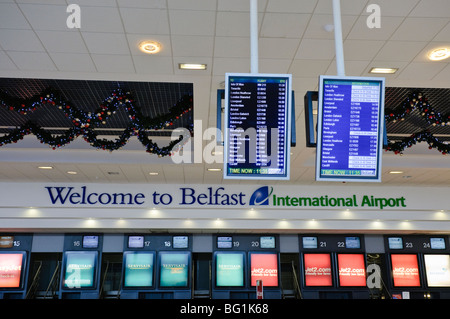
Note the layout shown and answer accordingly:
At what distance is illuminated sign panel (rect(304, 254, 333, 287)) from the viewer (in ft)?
33.4

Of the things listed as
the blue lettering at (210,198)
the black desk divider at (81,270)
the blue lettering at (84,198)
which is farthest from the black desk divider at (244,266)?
the black desk divider at (81,270)

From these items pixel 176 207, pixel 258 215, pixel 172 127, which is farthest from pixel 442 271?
pixel 172 127

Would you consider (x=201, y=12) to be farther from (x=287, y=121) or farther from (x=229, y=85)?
(x=287, y=121)

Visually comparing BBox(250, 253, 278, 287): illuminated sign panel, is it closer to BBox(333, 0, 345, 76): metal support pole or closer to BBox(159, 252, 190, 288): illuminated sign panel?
BBox(159, 252, 190, 288): illuminated sign panel

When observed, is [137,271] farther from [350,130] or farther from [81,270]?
[350,130]

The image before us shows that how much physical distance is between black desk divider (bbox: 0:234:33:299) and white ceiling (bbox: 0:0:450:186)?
6653mm

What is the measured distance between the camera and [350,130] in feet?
9.97

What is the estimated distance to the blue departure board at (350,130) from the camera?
9.70 ft

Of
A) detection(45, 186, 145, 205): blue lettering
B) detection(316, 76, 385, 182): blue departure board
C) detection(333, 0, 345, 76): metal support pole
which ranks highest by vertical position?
detection(333, 0, 345, 76): metal support pole

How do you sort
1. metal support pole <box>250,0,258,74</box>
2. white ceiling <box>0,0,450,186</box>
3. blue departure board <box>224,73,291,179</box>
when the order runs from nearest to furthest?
1. metal support pole <box>250,0,258,74</box>
2. blue departure board <box>224,73,291,179</box>
3. white ceiling <box>0,0,450,186</box>

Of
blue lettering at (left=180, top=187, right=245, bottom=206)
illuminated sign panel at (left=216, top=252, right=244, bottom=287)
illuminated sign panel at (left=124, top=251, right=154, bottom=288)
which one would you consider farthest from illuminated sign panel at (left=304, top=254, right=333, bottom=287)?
illuminated sign panel at (left=124, top=251, right=154, bottom=288)

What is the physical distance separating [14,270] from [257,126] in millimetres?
9125

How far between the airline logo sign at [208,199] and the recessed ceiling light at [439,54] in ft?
→ 19.5

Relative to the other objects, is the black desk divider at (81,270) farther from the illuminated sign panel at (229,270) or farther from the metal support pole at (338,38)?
the metal support pole at (338,38)
